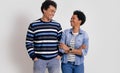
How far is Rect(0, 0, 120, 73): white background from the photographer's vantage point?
7.44 ft

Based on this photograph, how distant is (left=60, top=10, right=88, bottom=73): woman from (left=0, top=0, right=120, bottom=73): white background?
0.55 meters

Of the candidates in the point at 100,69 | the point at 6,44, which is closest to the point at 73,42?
the point at 6,44

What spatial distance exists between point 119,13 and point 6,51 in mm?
1176

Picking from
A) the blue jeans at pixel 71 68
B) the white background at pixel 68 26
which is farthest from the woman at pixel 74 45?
the white background at pixel 68 26

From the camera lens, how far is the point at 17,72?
2.35 metres

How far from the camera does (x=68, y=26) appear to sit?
251 centimetres

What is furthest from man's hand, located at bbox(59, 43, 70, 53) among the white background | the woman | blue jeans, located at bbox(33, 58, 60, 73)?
the white background

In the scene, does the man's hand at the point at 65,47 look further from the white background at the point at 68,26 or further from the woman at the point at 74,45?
the white background at the point at 68,26

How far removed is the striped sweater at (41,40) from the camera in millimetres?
1854

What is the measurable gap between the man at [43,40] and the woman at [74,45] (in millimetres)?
81

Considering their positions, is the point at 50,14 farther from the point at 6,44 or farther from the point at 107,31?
the point at 107,31

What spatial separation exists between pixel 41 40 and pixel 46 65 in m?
0.19

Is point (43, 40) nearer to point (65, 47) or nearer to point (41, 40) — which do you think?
point (41, 40)

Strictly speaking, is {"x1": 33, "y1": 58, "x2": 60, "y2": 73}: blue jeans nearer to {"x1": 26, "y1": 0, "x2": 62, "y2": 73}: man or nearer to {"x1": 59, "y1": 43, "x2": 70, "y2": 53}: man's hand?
{"x1": 26, "y1": 0, "x2": 62, "y2": 73}: man
